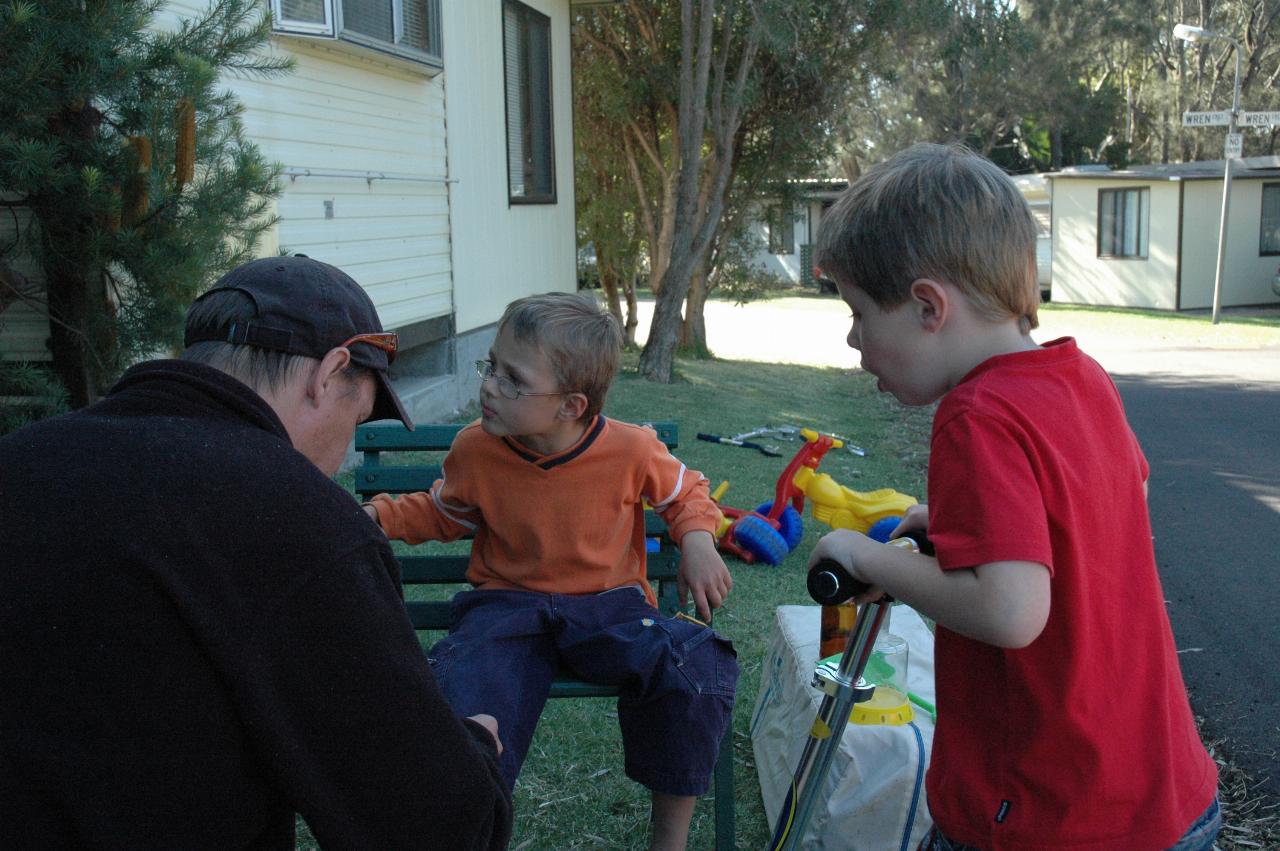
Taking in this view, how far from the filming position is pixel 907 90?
37781mm

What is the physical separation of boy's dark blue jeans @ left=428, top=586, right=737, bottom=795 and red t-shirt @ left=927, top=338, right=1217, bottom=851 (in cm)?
100

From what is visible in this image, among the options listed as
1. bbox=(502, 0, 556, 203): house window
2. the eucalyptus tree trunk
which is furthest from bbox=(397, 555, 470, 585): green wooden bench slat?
the eucalyptus tree trunk

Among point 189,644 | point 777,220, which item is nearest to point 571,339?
point 189,644

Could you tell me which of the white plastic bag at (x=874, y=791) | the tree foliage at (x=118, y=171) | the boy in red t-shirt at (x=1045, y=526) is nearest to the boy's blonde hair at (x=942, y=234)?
the boy in red t-shirt at (x=1045, y=526)

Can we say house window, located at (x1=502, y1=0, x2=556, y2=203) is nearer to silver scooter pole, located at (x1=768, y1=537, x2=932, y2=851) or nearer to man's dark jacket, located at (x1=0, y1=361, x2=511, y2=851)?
silver scooter pole, located at (x1=768, y1=537, x2=932, y2=851)

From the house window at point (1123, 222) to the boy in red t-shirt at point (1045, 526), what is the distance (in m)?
27.3

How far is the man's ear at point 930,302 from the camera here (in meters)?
1.80

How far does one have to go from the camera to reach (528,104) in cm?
1198

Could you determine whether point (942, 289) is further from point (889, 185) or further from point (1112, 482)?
point (1112, 482)

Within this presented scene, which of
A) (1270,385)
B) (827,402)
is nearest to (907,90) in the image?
(1270,385)

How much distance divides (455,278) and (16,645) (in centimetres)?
895

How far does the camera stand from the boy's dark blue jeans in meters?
2.80

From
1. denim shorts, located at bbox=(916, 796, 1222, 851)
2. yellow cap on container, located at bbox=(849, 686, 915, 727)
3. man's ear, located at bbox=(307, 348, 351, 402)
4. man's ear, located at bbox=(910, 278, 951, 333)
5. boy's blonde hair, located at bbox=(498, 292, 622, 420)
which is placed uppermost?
man's ear, located at bbox=(910, 278, 951, 333)

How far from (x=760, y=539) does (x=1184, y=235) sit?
77.4ft
